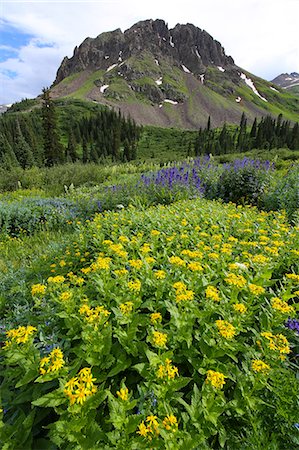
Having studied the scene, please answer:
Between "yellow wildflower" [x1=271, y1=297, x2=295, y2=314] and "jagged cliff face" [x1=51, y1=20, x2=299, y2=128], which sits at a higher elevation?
"jagged cliff face" [x1=51, y1=20, x2=299, y2=128]

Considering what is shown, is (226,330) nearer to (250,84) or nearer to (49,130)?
(49,130)

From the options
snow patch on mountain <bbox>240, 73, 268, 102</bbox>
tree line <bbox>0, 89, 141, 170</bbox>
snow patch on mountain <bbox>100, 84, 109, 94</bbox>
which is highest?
snow patch on mountain <bbox>240, 73, 268, 102</bbox>

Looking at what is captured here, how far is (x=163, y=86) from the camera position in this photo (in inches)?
6526

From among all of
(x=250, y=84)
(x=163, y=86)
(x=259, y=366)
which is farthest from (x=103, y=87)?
(x=259, y=366)

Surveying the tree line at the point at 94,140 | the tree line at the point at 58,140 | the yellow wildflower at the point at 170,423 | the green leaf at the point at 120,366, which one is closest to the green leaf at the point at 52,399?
the green leaf at the point at 120,366

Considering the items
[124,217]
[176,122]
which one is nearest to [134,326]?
[124,217]

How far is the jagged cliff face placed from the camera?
5901 inches

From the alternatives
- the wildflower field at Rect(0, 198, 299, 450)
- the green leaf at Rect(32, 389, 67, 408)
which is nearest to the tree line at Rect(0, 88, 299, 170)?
the wildflower field at Rect(0, 198, 299, 450)

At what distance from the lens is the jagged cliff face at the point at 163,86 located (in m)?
150

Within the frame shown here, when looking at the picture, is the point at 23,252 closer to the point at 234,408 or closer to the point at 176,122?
the point at 234,408

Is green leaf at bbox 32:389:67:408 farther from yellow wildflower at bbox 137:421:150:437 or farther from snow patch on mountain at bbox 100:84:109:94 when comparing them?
snow patch on mountain at bbox 100:84:109:94

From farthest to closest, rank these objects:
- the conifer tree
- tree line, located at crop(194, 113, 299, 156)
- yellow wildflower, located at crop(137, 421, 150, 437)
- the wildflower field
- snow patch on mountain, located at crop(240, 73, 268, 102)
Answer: snow patch on mountain, located at crop(240, 73, 268, 102) → tree line, located at crop(194, 113, 299, 156) → the conifer tree → the wildflower field → yellow wildflower, located at crop(137, 421, 150, 437)

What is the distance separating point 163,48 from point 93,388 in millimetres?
239353

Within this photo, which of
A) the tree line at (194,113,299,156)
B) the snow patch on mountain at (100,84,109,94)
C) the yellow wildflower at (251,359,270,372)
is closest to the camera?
the yellow wildflower at (251,359,270,372)
